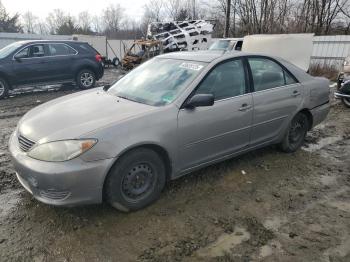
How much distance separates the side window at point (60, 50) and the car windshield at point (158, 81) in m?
7.53

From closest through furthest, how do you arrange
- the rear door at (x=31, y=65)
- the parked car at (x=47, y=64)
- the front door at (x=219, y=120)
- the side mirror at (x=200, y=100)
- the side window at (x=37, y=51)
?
the side mirror at (x=200, y=100) → the front door at (x=219, y=120) → the parked car at (x=47, y=64) → the rear door at (x=31, y=65) → the side window at (x=37, y=51)

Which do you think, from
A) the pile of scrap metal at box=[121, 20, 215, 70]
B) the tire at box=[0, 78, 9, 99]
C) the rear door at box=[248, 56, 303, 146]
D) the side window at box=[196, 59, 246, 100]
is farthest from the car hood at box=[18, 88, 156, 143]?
the pile of scrap metal at box=[121, 20, 215, 70]

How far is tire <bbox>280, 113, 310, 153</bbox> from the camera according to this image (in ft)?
Result: 17.0

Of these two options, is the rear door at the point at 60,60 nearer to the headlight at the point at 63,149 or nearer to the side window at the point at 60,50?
the side window at the point at 60,50

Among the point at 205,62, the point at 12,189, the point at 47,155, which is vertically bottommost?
the point at 12,189

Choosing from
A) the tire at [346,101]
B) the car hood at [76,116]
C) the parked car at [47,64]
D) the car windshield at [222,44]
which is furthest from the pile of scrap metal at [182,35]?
the car hood at [76,116]

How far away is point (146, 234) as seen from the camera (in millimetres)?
3248

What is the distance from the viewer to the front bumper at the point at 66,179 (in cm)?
305

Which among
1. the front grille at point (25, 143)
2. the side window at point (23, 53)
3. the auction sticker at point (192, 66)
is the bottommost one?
the front grille at point (25, 143)

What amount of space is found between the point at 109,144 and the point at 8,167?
2.31 meters

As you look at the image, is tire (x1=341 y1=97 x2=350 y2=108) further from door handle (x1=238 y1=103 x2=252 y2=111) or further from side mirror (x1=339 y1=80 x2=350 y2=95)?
door handle (x1=238 y1=103 x2=252 y2=111)

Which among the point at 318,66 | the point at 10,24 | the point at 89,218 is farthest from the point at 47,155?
the point at 10,24

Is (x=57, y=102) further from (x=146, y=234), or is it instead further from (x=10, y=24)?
(x=10, y=24)

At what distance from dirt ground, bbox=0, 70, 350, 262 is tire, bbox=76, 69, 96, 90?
7.39 metres
